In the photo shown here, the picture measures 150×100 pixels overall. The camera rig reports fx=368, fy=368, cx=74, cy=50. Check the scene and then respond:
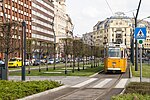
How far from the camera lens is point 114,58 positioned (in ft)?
129

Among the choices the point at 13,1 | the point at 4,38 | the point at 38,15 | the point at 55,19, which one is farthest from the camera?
the point at 55,19

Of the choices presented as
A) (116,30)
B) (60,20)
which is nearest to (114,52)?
(116,30)

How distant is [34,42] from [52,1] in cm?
8848

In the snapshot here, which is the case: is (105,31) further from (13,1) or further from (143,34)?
(143,34)

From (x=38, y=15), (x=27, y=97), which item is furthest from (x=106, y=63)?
(x=38, y=15)

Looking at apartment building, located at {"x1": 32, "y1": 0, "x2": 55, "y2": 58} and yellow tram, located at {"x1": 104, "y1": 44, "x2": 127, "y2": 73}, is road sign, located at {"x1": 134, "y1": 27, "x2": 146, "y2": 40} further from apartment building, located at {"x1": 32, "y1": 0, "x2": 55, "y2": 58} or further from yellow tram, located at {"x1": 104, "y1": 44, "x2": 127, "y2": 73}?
apartment building, located at {"x1": 32, "y1": 0, "x2": 55, "y2": 58}

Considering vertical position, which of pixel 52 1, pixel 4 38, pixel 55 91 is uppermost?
pixel 52 1

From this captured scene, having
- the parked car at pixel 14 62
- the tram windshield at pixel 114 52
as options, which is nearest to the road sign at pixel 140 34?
the tram windshield at pixel 114 52

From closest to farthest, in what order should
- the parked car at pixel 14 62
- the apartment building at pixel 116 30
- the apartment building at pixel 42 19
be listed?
the parked car at pixel 14 62 < the apartment building at pixel 42 19 < the apartment building at pixel 116 30

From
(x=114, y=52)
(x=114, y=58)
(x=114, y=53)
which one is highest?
(x=114, y=52)

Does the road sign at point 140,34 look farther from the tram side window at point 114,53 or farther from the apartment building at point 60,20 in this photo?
the apartment building at point 60,20

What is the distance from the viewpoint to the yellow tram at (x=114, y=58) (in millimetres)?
39531

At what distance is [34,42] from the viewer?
57.9 m

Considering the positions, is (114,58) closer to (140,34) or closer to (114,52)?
(114,52)
